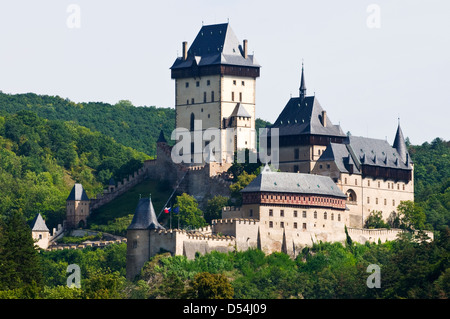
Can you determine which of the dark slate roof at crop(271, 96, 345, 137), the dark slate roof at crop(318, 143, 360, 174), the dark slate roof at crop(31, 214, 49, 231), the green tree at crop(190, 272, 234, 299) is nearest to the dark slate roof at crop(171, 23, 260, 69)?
the dark slate roof at crop(271, 96, 345, 137)

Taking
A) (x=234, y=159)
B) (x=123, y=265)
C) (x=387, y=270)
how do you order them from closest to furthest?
1. (x=387, y=270)
2. (x=123, y=265)
3. (x=234, y=159)

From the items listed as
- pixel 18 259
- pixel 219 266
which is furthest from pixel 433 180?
pixel 18 259

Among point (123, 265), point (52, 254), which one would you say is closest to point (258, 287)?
point (123, 265)

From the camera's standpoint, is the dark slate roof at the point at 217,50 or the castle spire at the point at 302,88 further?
the dark slate roof at the point at 217,50

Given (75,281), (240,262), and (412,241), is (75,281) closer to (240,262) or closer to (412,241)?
(240,262)

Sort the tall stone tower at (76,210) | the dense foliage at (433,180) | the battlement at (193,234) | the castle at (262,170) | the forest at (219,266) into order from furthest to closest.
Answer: the dense foliage at (433,180) < the tall stone tower at (76,210) < the castle at (262,170) < the battlement at (193,234) < the forest at (219,266)

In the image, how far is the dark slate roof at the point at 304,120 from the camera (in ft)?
424

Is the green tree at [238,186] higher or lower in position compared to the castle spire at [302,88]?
lower

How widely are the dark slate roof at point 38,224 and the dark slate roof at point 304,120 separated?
1971 cm

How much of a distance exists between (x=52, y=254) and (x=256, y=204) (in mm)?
17572

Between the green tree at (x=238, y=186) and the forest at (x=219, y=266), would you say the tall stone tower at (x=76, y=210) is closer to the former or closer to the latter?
the forest at (x=219, y=266)

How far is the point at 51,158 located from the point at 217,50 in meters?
37.8

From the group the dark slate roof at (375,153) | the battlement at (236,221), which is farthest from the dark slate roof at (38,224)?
the dark slate roof at (375,153)

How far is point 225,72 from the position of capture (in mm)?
133125
